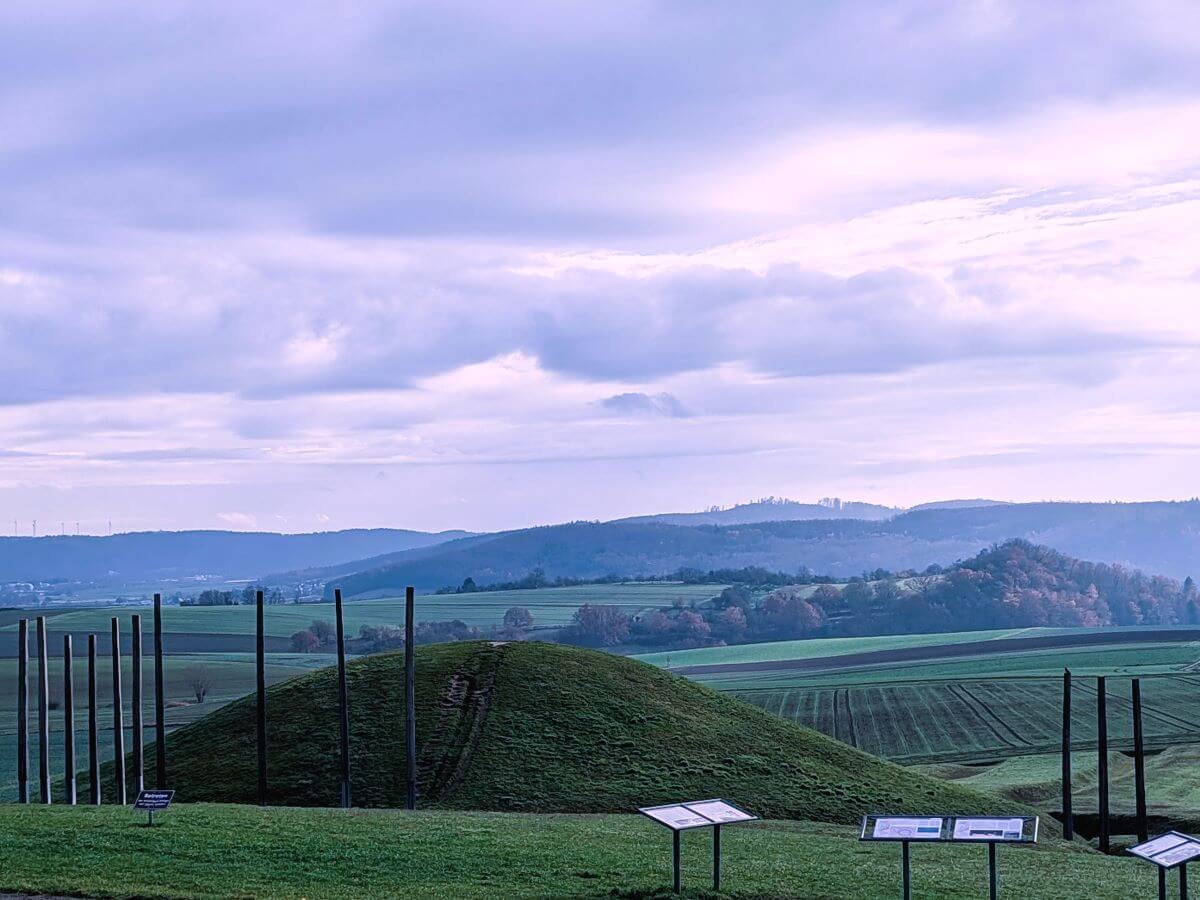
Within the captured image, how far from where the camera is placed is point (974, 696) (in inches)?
4764

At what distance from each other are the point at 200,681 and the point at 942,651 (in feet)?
295

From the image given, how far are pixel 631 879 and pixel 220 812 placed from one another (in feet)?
42.0

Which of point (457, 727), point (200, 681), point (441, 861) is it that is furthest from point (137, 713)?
point (200, 681)

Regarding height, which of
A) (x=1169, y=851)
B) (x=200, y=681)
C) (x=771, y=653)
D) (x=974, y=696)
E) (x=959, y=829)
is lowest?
(x=771, y=653)

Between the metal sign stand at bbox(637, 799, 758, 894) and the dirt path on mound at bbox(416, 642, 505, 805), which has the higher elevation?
the metal sign stand at bbox(637, 799, 758, 894)

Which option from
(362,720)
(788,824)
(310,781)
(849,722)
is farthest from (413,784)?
(849,722)

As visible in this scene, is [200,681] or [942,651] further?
[942,651]

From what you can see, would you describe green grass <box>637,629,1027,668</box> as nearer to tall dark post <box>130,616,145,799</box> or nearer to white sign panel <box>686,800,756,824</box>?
tall dark post <box>130,616,145,799</box>

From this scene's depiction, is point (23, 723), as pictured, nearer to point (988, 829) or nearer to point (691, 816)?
point (691, 816)

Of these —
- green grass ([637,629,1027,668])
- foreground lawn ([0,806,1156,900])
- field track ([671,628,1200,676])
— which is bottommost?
green grass ([637,629,1027,668])

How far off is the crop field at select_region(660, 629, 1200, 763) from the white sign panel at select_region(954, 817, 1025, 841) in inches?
2670

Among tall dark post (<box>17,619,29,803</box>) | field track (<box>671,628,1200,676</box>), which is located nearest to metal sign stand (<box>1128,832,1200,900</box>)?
tall dark post (<box>17,619,29,803</box>)

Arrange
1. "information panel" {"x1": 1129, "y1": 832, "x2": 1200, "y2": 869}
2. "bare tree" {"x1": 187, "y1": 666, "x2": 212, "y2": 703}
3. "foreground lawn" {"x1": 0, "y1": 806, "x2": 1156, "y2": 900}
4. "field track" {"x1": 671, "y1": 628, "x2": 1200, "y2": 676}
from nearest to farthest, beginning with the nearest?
"information panel" {"x1": 1129, "y1": 832, "x2": 1200, "y2": 869}
"foreground lawn" {"x1": 0, "y1": 806, "x2": 1156, "y2": 900}
"bare tree" {"x1": 187, "y1": 666, "x2": 212, "y2": 703}
"field track" {"x1": 671, "y1": 628, "x2": 1200, "y2": 676}

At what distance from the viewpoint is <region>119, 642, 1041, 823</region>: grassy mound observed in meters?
48.0
